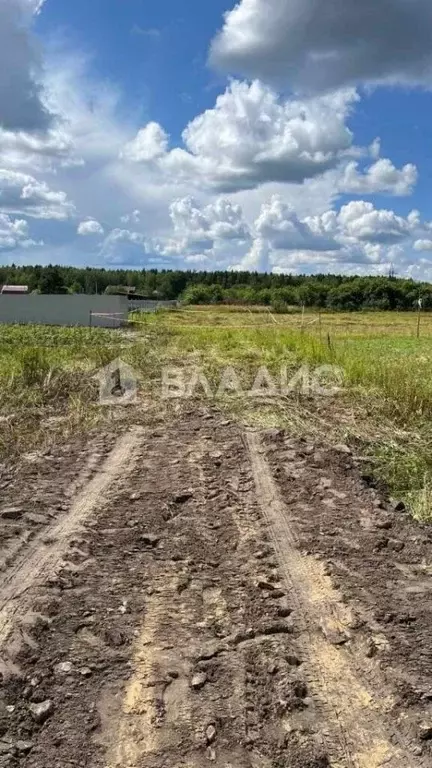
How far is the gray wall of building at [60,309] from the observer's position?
3028 centimetres

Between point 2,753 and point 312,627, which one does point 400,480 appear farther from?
point 2,753

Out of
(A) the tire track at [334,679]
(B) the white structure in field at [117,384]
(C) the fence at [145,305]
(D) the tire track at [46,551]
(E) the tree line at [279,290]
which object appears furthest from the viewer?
(E) the tree line at [279,290]

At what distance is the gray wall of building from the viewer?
30.3m

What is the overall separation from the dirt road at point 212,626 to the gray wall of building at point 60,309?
2556cm

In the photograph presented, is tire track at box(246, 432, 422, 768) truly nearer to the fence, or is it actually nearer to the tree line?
the fence

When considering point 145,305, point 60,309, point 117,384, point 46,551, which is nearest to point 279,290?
point 145,305

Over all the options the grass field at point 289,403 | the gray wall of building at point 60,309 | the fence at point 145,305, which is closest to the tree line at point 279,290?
the fence at point 145,305

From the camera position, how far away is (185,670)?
2.62 meters

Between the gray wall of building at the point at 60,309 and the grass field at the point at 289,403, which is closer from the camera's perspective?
the grass field at the point at 289,403

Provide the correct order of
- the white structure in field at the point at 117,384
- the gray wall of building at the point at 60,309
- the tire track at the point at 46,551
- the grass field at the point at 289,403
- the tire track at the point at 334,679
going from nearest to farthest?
the tire track at the point at 334,679 → the tire track at the point at 46,551 → the grass field at the point at 289,403 → the white structure in field at the point at 117,384 → the gray wall of building at the point at 60,309

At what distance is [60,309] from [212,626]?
29092 millimetres

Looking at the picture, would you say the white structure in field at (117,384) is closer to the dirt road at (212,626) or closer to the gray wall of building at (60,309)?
the dirt road at (212,626)

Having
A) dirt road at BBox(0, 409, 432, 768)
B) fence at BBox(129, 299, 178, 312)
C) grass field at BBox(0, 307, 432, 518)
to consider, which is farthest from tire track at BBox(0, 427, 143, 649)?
fence at BBox(129, 299, 178, 312)

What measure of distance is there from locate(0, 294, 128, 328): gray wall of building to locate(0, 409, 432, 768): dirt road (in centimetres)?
2556
